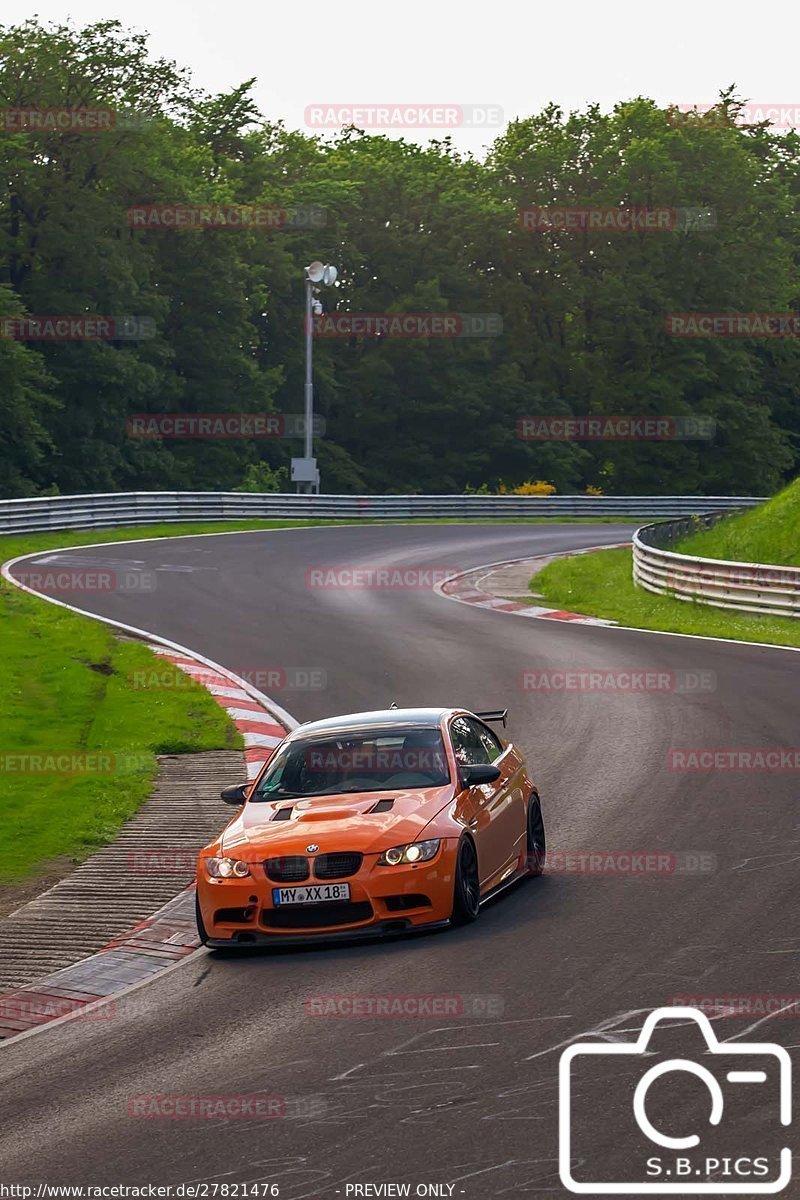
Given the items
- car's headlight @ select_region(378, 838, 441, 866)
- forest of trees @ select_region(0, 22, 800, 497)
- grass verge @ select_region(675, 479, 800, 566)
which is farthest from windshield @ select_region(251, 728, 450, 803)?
forest of trees @ select_region(0, 22, 800, 497)

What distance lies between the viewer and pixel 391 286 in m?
78.1

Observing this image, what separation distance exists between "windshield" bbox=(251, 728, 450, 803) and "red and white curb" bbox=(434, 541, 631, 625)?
16.7 meters

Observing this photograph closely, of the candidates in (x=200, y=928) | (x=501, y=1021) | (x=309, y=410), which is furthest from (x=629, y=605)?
(x=309, y=410)

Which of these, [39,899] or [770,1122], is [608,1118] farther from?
[39,899]

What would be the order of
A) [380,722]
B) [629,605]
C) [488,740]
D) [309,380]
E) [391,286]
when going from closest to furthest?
1. [380,722]
2. [488,740]
3. [629,605]
4. [309,380]
5. [391,286]

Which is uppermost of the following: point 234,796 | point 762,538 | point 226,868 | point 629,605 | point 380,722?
point 380,722

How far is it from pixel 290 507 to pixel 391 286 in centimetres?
2983

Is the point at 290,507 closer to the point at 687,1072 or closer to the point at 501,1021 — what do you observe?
the point at 501,1021

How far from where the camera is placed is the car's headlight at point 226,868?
10.9 meters

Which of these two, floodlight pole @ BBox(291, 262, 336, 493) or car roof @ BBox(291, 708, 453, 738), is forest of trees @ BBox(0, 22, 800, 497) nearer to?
floodlight pole @ BBox(291, 262, 336, 493)

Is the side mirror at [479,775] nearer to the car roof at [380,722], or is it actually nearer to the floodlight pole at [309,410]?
the car roof at [380,722]

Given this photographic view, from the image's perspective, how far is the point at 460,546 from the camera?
43.6 metres

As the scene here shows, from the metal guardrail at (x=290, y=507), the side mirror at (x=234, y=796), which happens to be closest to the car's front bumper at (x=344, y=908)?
the side mirror at (x=234, y=796)

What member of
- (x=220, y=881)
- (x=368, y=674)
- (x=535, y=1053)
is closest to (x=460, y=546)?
(x=368, y=674)
